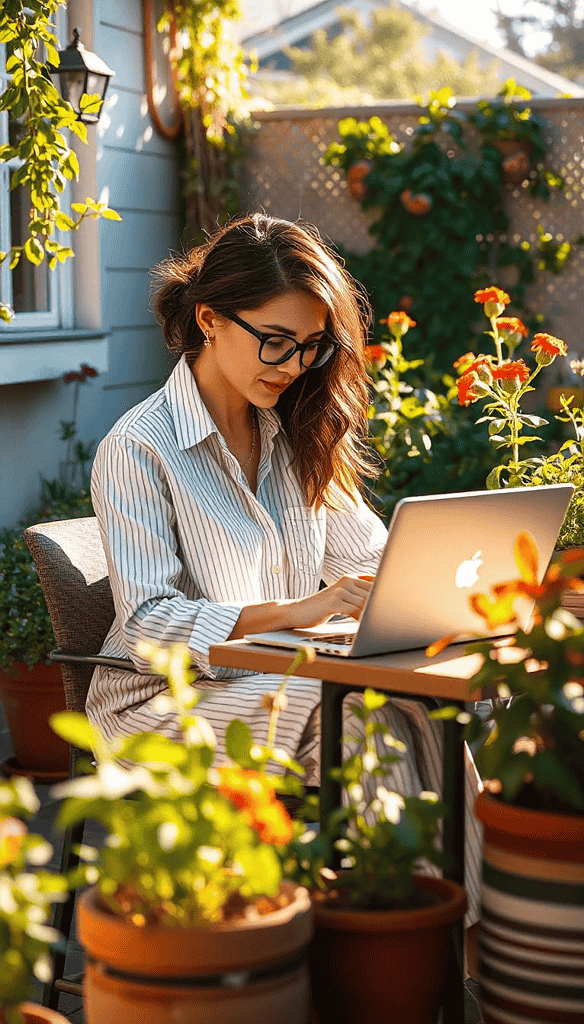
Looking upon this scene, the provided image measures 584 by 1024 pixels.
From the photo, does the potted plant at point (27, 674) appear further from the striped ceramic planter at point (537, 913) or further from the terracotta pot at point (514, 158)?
the terracotta pot at point (514, 158)

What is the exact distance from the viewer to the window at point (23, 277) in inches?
166

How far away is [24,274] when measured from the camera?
14.7ft

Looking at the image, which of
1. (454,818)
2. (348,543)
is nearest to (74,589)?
(348,543)

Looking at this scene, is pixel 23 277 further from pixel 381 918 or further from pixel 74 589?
pixel 381 918

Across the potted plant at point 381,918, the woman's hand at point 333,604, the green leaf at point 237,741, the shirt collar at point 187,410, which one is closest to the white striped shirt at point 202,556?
the shirt collar at point 187,410

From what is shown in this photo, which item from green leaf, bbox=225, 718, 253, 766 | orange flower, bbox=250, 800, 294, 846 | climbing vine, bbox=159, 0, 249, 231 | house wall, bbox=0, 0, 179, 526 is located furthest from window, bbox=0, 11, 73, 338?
orange flower, bbox=250, 800, 294, 846

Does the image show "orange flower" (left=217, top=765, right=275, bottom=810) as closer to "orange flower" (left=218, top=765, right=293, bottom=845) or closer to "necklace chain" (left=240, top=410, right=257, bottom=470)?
"orange flower" (left=218, top=765, right=293, bottom=845)

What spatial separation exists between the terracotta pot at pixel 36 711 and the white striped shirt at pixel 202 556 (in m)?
1.15

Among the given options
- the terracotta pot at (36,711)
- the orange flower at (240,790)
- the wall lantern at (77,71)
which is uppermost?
the wall lantern at (77,71)

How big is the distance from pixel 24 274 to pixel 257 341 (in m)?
2.29

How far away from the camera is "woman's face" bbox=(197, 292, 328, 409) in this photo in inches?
94.9

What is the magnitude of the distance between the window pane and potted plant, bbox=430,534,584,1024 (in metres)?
3.18

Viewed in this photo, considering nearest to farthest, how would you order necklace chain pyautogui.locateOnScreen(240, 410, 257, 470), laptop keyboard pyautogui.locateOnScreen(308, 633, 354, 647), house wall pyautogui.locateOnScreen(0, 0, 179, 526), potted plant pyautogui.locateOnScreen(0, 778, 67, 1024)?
potted plant pyautogui.locateOnScreen(0, 778, 67, 1024) → laptop keyboard pyautogui.locateOnScreen(308, 633, 354, 647) → necklace chain pyautogui.locateOnScreen(240, 410, 257, 470) → house wall pyautogui.locateOnScreen(0, 0, 179, 526)

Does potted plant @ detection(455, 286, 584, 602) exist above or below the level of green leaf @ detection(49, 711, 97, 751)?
above
